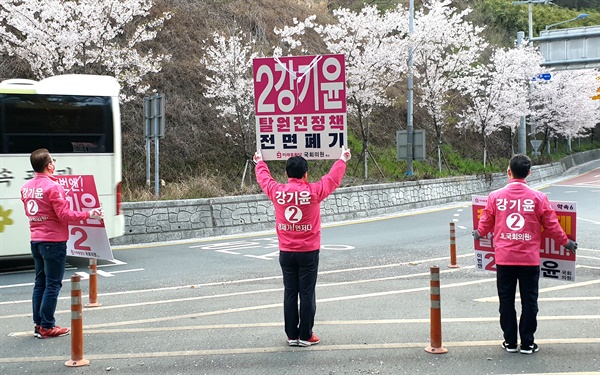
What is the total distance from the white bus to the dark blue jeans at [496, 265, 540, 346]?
349 inches

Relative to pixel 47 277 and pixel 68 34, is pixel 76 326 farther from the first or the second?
pixel 68 34

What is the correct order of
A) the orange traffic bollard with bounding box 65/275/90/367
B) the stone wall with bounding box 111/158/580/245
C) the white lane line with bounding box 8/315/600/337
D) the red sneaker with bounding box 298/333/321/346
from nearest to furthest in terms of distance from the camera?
the orange traffic bollard with bounding box 65/275/90/367 → the red sneaker with bounding box 298/333/321/346 → the white lane line with bounding box 8/315/600/337 → the stone wall with bounding box 111/158/580/245

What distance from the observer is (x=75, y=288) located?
224 inches

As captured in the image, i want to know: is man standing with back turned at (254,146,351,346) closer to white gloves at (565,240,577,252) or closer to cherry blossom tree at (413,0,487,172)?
white gloves at (565,240,577,252)

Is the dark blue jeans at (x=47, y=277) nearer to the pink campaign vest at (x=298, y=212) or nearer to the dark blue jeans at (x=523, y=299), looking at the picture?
the pink campaign vest at (x=298, y=212)

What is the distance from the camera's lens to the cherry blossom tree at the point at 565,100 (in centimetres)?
4956

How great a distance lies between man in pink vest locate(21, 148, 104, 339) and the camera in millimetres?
6676

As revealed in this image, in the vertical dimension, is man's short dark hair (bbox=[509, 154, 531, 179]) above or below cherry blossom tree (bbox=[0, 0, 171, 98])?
below

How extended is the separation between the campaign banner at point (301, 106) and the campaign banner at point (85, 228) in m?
2.62

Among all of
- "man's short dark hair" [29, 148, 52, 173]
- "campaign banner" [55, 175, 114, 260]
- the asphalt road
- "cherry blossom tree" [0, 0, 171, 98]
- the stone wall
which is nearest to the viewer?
the asphalt road

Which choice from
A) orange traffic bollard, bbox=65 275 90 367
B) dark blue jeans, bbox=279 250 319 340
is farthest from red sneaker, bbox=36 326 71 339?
dark blue jeans, bbox=279 250 319 340

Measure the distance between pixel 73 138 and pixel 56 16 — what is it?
8.78 metres

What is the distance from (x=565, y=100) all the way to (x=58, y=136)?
4666 centimetres

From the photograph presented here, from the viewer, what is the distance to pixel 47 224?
6719mm
